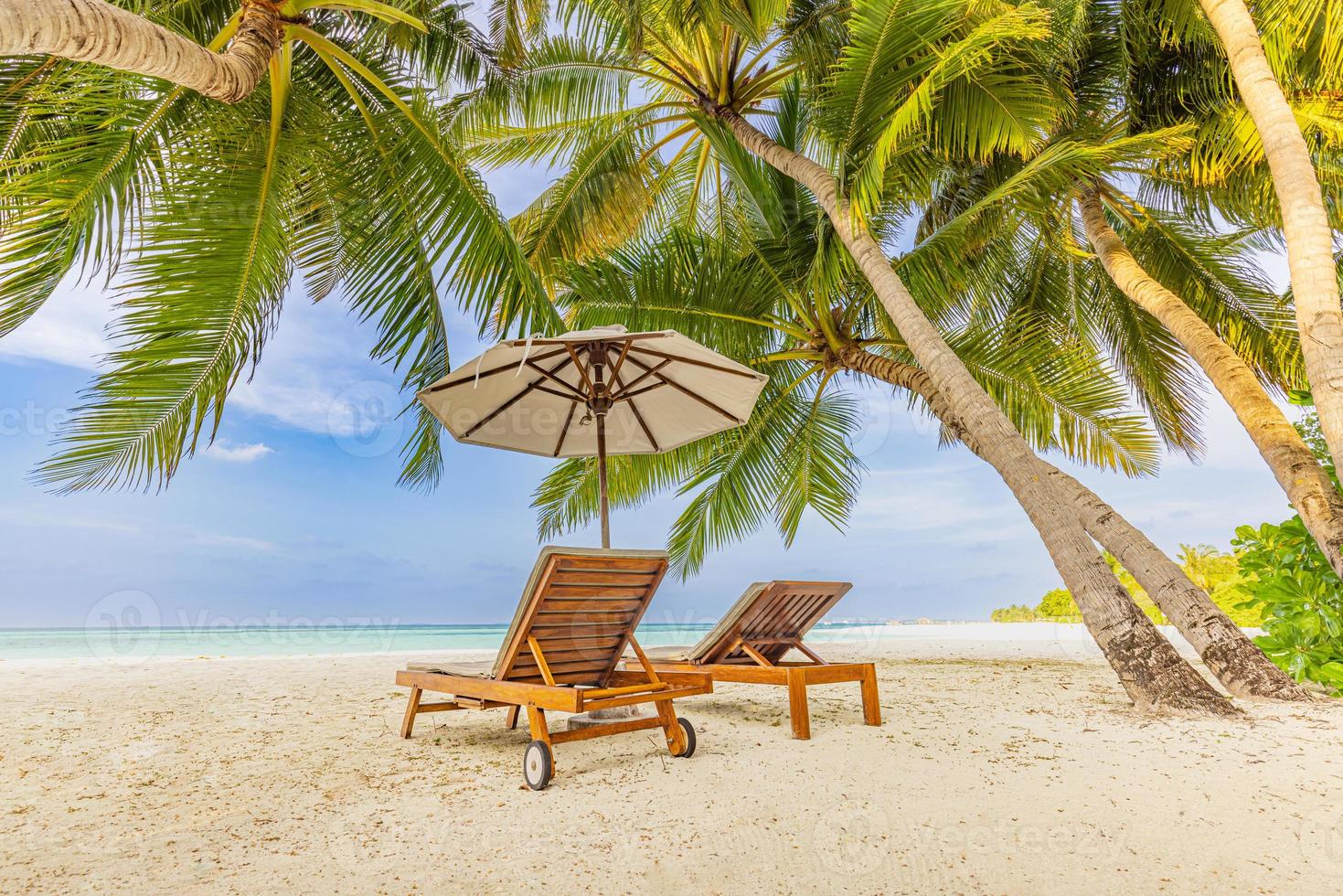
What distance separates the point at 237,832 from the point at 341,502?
44.5 meters

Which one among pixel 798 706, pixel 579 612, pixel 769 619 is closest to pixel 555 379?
pixel 579 612

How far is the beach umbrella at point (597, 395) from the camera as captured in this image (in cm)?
416

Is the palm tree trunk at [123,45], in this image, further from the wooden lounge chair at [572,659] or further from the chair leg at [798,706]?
the chair leg at [798,706]

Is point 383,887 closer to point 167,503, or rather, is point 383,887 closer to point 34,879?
point 34,879

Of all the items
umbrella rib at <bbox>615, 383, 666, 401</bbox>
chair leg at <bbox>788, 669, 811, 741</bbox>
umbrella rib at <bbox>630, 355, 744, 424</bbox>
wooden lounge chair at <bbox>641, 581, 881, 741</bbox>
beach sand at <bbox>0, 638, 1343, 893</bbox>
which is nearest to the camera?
beach sand at <bbox>0, 638, 1343, 893</bbox>

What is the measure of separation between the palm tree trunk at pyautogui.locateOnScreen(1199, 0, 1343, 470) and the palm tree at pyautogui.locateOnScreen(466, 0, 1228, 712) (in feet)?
4.03

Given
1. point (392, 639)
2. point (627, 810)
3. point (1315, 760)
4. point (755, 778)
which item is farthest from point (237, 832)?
point (392, 639)

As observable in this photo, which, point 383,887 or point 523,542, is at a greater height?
Result: point 523,542

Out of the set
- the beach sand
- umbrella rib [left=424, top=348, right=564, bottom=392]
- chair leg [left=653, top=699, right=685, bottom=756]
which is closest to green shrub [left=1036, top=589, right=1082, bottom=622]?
the beach sand

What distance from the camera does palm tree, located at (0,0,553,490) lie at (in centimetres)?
409

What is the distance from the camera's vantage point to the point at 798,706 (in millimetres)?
3764

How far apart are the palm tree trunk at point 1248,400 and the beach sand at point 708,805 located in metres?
1.18

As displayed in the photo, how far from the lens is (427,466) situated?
18.8 feet

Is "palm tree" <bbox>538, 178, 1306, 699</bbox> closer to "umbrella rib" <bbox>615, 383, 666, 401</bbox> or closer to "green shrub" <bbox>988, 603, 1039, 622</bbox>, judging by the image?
"umbrella rib" <bbox>615, 383, 666, 401</bbox>
